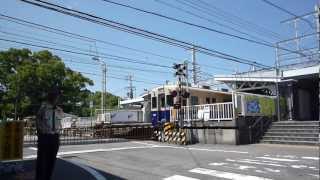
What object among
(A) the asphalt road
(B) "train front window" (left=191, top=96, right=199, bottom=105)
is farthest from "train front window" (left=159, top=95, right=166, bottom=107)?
(A) the asphalt road

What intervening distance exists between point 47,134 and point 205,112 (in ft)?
52.3

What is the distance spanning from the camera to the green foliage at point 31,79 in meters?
35.8

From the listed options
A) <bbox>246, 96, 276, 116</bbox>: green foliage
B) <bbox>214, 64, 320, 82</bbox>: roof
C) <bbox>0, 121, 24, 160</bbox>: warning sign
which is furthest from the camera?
<bbox>214, 64, 320, 82</bbox>: roof

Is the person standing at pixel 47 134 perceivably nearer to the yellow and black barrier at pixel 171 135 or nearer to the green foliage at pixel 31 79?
the yellow and black barrier at pixel 171 135

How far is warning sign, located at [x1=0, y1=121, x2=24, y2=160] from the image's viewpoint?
989 cm

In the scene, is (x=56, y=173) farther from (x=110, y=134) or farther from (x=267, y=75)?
(x=110, y=134)

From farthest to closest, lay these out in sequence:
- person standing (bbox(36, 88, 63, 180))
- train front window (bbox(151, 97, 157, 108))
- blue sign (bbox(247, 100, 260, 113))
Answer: train front window (bbox(151, 97, 157, 108))
blue sign (bbox(247, 100, 260, 113))
person standing (bbox(36, 88, 63, 180))

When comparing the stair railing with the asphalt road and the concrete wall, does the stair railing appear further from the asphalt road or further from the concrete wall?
the asphalt road

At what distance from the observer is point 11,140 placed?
10.1 metres

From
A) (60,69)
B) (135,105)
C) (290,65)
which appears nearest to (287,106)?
(290,65)

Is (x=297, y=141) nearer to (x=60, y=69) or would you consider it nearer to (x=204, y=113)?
(x=204, y=113)

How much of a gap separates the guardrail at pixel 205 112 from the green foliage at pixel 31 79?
14.3 meters

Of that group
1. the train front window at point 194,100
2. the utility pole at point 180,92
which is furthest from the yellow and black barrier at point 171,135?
the train front window at point 194,100

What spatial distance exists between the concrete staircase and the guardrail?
7.86ft
